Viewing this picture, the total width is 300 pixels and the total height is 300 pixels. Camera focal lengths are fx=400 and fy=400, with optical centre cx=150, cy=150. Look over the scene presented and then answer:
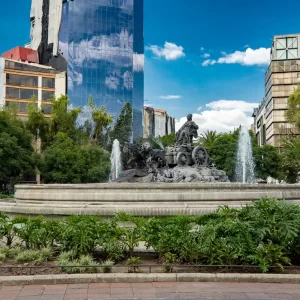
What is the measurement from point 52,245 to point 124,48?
6935 cm

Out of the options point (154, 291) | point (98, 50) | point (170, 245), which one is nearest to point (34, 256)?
point (170, 245)

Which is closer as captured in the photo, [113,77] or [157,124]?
[113,77]

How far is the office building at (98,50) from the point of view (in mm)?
71125

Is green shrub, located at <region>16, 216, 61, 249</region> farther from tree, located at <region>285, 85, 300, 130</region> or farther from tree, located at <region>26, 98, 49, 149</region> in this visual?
tree, located at <region>285, 85, 300, 130</region>

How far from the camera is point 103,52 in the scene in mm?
73000

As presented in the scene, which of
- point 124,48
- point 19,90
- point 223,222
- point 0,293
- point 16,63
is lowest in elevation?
point 0,293

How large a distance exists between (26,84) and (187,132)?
48.6 m

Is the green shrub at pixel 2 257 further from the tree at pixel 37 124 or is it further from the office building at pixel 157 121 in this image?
the office building at pixel 157 121

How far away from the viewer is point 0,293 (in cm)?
614

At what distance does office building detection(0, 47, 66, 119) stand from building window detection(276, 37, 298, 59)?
4196cm

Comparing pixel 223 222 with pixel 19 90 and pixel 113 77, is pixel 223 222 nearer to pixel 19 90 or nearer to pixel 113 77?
pixel 19 90

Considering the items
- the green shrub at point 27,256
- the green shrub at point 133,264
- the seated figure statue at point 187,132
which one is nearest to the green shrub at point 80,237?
the green shrub at point 27,256

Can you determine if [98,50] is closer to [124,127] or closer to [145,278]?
[124,127]

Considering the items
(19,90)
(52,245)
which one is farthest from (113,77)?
(52,245)
